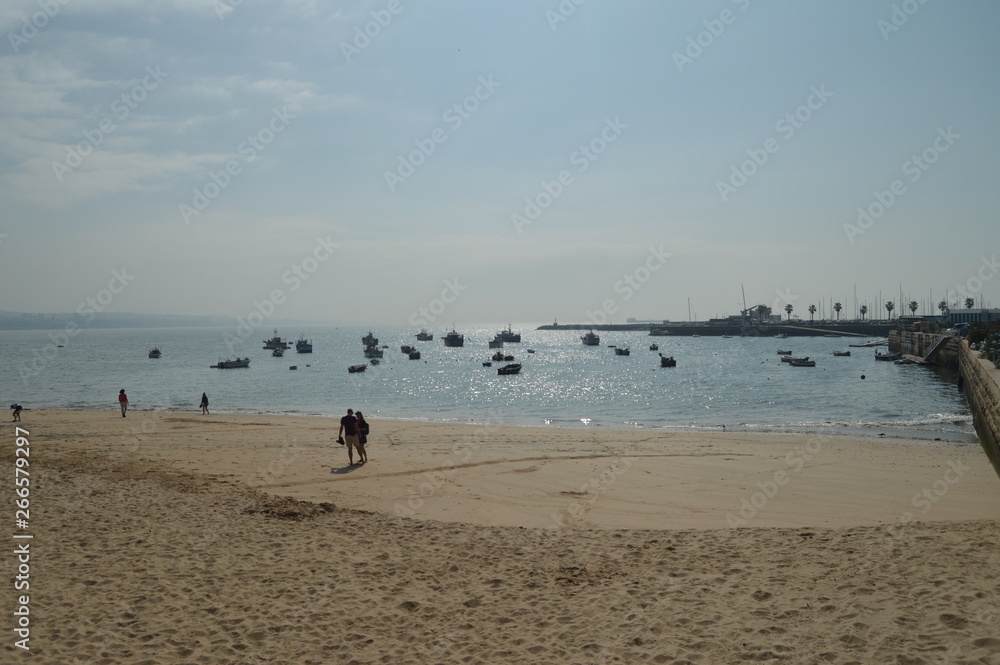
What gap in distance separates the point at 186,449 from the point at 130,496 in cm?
979

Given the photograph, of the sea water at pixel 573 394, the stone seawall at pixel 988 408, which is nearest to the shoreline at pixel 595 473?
the stone seawall at pixel 988 408

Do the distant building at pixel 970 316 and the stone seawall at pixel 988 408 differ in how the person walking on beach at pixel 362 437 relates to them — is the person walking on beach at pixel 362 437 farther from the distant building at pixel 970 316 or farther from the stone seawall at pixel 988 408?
the distant building at pixel 970 316

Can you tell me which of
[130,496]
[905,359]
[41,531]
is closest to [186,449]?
[130,496]

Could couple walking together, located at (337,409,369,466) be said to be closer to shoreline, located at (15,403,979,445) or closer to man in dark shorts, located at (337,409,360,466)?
man in dark shorts, located at (337,409,360,466)

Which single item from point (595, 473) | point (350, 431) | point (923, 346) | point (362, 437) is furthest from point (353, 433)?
point (923, 346)

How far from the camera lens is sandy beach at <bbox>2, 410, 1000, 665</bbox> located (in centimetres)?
731

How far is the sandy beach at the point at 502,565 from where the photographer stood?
24.0ft

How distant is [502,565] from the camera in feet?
33.2

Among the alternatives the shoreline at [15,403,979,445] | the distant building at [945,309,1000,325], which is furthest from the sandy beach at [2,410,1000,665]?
the distant building at [945,309,1000,325]

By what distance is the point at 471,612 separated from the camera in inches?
330

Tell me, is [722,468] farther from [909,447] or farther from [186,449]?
[186,449]

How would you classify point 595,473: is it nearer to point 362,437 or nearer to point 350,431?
point 362,437

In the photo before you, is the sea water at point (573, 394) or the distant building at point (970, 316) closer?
the sea water at point (573, 394)

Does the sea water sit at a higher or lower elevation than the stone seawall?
lower
